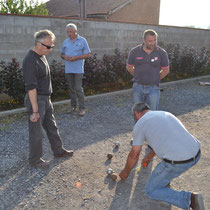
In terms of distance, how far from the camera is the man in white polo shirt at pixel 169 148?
2662 mm

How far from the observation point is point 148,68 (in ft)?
14.8

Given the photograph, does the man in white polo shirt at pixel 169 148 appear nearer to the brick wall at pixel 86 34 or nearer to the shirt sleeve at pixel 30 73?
the shirt sleeve at pixel 30 73

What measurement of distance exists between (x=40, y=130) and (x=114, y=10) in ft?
55.1

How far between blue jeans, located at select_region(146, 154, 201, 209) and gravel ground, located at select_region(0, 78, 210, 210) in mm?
422

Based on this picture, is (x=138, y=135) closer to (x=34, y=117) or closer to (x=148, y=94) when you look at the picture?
(x=34, y=117)

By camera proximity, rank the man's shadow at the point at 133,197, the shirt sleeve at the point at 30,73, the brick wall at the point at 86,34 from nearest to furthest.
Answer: the man's shadow at the point at 133,197, the shirt sleeve at the point at 30,73, the brick wall at the point at 86,34

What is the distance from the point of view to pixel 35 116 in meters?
3.67

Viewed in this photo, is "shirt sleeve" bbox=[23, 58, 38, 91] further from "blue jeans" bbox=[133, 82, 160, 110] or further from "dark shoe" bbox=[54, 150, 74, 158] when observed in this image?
"blue jeans" bbox=[133, 82, 160, 110]

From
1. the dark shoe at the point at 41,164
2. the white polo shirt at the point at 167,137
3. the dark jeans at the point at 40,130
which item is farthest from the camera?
the dark shoe at the point at 41,164

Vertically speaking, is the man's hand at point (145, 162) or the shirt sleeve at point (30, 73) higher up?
the shirt sleeve at point (30, 73)

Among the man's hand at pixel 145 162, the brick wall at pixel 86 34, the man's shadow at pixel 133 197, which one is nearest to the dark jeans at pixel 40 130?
the man's shadow at pixel 133 197

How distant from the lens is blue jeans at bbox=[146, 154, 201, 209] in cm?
275

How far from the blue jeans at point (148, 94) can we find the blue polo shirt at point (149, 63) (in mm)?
96

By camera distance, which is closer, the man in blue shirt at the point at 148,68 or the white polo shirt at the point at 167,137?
the white polo shirt at the point at 167,137
